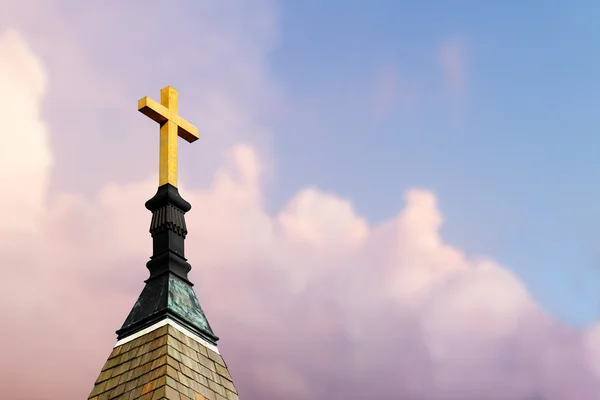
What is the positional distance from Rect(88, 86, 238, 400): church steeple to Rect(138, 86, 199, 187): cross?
0.07 feet

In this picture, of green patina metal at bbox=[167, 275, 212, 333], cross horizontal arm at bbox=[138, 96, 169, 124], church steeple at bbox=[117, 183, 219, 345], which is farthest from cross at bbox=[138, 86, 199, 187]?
green patina metal at bbox=[167, 275, 212, 333]

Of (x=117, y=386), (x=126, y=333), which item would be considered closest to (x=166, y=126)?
(x=126, y=333)

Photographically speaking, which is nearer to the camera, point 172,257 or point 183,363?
point 183,363

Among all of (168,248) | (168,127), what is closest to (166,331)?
(168,248)

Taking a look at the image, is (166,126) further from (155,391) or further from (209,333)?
(155,391)

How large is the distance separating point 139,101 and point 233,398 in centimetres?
644

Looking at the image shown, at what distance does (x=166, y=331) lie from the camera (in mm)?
18109

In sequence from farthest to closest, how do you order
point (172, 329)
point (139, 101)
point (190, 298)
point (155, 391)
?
point (139, 101) < point (190, 298) < point (172, 329) < point (155, 391)

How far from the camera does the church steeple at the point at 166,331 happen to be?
56.9 ft

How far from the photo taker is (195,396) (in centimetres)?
1723

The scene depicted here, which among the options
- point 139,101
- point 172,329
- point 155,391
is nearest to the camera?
point 155,391

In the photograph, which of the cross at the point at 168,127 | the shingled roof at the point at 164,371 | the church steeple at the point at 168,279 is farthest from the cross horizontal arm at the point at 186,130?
the shingled roof at the point at 164,371

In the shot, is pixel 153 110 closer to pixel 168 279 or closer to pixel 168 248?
pixel 168 248

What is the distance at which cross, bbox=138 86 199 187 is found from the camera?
20.9 m
